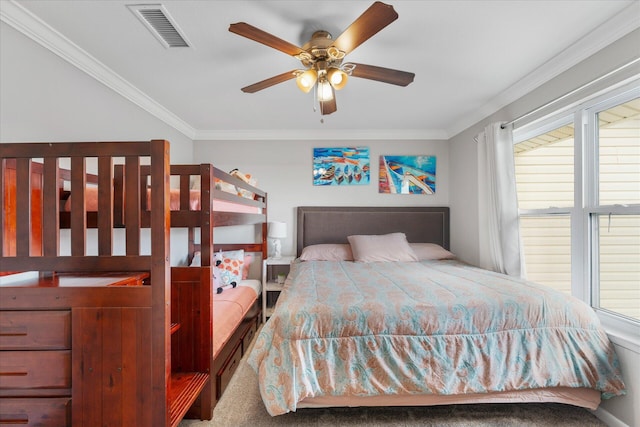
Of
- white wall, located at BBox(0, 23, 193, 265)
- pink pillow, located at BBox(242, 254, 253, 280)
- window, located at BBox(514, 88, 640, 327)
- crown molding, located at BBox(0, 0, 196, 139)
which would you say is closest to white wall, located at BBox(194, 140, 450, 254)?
pink pillow, located at BBox(242, 254, 253, 280)

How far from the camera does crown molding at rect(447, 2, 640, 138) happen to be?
1552 mm

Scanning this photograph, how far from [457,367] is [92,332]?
1736 millimetres

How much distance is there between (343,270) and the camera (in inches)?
102

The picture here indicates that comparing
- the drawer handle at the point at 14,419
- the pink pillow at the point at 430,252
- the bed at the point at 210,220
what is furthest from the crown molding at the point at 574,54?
the drawer handle at the point at 14,419

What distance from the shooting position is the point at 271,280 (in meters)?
3.52

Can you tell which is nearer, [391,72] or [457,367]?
[457,367]

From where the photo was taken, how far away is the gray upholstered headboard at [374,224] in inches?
142

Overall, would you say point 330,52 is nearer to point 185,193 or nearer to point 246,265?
point 185,193

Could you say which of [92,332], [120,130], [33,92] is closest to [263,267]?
[120,130]

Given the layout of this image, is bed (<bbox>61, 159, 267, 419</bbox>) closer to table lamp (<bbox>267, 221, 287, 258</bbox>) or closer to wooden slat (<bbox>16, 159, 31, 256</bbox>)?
wooden slat (<bbox>16, 159, 31, 256</bbox>)

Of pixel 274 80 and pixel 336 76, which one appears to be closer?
pixel 336 76

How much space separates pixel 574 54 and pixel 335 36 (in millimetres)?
1593

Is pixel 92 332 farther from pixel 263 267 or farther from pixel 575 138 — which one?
pixel 575 138

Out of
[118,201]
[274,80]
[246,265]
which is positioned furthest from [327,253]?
[118,201]
